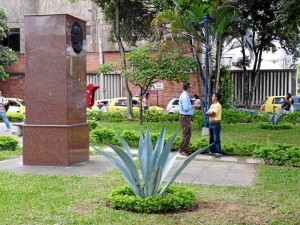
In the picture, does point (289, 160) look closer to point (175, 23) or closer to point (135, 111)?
point (175, 23)

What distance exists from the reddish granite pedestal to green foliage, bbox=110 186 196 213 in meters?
3.40

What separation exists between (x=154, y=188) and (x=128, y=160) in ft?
1.59

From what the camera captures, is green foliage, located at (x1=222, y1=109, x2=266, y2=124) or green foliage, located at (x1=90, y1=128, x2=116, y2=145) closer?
green foliage, located at (x1=90, y1=128, x2=116, y2=145)

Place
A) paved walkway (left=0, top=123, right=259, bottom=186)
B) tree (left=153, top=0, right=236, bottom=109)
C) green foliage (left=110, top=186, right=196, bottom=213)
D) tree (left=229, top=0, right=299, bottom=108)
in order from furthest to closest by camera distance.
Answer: tree (left=229, top=0, right=299, bottom=108) → tree (left=153, top=0, right=236, bottom=109) → paved walkway (left=0, top=123, right=259, bottom=186) → green foliage (left=110, top=186, right=196, bottom=213)

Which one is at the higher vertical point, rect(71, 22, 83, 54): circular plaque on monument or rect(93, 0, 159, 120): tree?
rect(93, 0, 159, 120): tree

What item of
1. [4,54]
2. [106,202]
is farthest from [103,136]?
[4,54]

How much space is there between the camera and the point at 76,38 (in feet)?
32.0

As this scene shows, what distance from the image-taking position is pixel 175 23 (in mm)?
18406

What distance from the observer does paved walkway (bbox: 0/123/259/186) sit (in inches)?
325

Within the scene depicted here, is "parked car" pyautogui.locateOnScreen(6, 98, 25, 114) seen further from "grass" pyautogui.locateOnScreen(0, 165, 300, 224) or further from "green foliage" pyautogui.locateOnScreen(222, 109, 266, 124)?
"grass" pyautogui.locateOnScreen(0, 165, 300, 224)

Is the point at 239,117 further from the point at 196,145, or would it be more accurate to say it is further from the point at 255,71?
the point at 196,145

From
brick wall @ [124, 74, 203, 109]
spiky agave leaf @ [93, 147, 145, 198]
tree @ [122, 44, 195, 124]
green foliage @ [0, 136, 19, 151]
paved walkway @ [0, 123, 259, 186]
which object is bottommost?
paved walkway @ [0, 123, 259, 186]

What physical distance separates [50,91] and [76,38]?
3.98 ft

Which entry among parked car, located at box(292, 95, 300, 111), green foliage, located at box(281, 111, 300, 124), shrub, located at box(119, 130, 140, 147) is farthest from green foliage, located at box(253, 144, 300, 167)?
parked car, located at box(292, 95, 300, 111)
